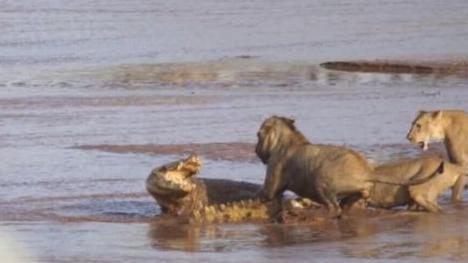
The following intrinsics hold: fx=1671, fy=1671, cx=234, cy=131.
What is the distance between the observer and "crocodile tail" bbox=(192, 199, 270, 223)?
13.4 m

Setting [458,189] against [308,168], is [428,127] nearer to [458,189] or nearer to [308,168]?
[458,189]

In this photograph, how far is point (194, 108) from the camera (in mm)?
22188

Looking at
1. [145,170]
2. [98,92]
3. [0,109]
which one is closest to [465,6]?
[98,92]

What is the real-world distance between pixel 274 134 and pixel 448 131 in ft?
6.70

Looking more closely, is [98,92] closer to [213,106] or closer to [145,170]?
[213,106]

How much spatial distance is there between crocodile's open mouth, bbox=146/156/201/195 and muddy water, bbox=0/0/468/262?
25 centimetres

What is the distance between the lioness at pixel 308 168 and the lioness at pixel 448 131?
70.1 inches

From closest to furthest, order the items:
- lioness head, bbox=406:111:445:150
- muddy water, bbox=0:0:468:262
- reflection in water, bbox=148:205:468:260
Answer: reflection in water, bbox=148:205:468:260 < muddy water, bbox=0:0:468:262 < lioness head, bbox=406:111:445:150

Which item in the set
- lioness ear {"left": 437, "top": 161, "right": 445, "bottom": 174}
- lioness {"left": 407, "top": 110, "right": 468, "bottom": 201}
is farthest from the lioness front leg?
lioness {"left": 407, "top": 110, "right": 468, "bottom": 201}

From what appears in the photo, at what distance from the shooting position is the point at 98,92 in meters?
25.1

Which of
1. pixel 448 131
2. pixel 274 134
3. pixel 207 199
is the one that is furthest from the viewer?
pixel 448 131

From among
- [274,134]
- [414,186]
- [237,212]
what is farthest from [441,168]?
[237,212]

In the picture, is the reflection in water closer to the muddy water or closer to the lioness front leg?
the muddy water

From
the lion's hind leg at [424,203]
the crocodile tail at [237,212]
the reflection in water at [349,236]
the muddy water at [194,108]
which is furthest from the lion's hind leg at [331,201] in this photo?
the lion's hind leg at [424,203]
